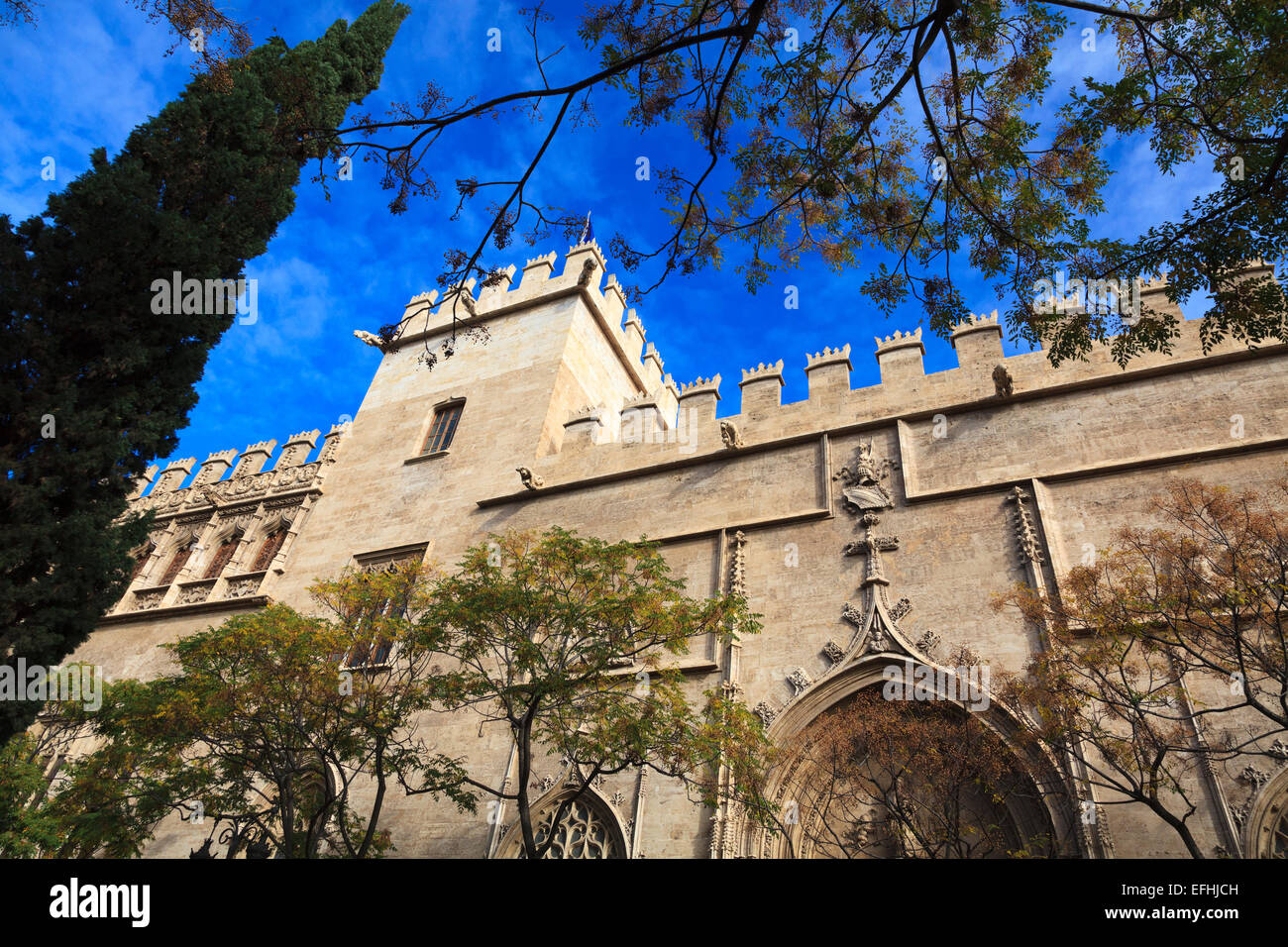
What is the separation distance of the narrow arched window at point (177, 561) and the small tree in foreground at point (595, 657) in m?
12.7

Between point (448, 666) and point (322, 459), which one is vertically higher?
point (322, 459)

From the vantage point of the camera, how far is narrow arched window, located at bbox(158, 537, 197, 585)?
19922 mm

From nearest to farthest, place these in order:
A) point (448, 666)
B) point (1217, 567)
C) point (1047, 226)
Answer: point (1047, 226) → point (1217, 567) → point (448, 666)

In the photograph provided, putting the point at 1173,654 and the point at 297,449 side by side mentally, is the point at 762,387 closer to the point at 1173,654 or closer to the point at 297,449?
the point at 1173,654

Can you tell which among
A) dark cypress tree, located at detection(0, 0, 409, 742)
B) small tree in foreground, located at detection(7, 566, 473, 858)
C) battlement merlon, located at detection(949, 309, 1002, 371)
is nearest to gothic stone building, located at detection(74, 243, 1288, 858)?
battlement merlon, located at detection(949, 309, 1002, 371)

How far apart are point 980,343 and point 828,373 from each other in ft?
8.17

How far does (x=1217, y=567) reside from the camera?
7.71 m

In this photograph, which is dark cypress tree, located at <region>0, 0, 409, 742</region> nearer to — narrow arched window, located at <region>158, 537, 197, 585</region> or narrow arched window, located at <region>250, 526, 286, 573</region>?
narrow arched window, located at <region>250, 526, 286, 573</region>

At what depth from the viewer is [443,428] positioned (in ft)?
63.3
